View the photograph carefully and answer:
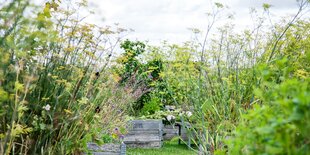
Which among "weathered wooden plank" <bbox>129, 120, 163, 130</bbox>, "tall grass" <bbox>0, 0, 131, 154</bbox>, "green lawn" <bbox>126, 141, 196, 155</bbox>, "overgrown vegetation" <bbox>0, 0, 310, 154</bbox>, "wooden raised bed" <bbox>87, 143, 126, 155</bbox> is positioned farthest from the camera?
"weathered wooden plank" <bbox>129, 120, 163, 130</bbox>

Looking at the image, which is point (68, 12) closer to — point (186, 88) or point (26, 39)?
point (26, 39)

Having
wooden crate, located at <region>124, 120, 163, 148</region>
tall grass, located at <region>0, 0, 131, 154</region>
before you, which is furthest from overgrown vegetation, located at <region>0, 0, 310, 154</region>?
wooden crate, located at <region>124, 120, 163, 148</region>

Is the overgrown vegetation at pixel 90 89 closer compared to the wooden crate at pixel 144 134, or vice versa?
the overgrown vegetation at pixel 90 89

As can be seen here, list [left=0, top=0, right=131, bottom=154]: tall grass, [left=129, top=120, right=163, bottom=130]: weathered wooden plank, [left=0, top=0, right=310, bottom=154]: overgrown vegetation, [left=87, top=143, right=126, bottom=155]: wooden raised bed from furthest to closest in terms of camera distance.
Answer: [left=129, top=120, right=163, bottom=130]: weathered wooden plank < [left=87, top=143, right=126, bottom=155]: wooden raised bed < [left=0, top=0, right=131, bottom=154]: tall grass < [left=0, top=0, right=310, bottom=154]: overgrown vegetation

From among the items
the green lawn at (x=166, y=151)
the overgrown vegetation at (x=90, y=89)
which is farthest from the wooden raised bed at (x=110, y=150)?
the green lawn at (x=166, y=151)

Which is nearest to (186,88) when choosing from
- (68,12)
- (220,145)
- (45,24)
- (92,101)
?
(220,145)

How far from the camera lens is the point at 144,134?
7371 millimetres

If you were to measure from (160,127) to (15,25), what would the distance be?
4.70 meters

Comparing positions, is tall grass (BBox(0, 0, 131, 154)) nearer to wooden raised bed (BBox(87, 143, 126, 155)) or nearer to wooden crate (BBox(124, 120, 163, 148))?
wooden raised bed (BBox(87, 143, 126, 155))

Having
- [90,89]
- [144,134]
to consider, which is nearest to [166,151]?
[144,134]

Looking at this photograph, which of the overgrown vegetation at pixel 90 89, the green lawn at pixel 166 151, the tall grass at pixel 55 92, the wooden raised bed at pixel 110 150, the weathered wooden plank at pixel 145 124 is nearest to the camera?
the overgrown vegetation at pixel 90 89

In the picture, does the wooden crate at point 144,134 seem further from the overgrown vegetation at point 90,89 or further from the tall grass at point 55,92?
the tall grass at point 55,92

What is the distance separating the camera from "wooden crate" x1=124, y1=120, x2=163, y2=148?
24.1ft

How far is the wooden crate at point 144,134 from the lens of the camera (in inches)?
289
